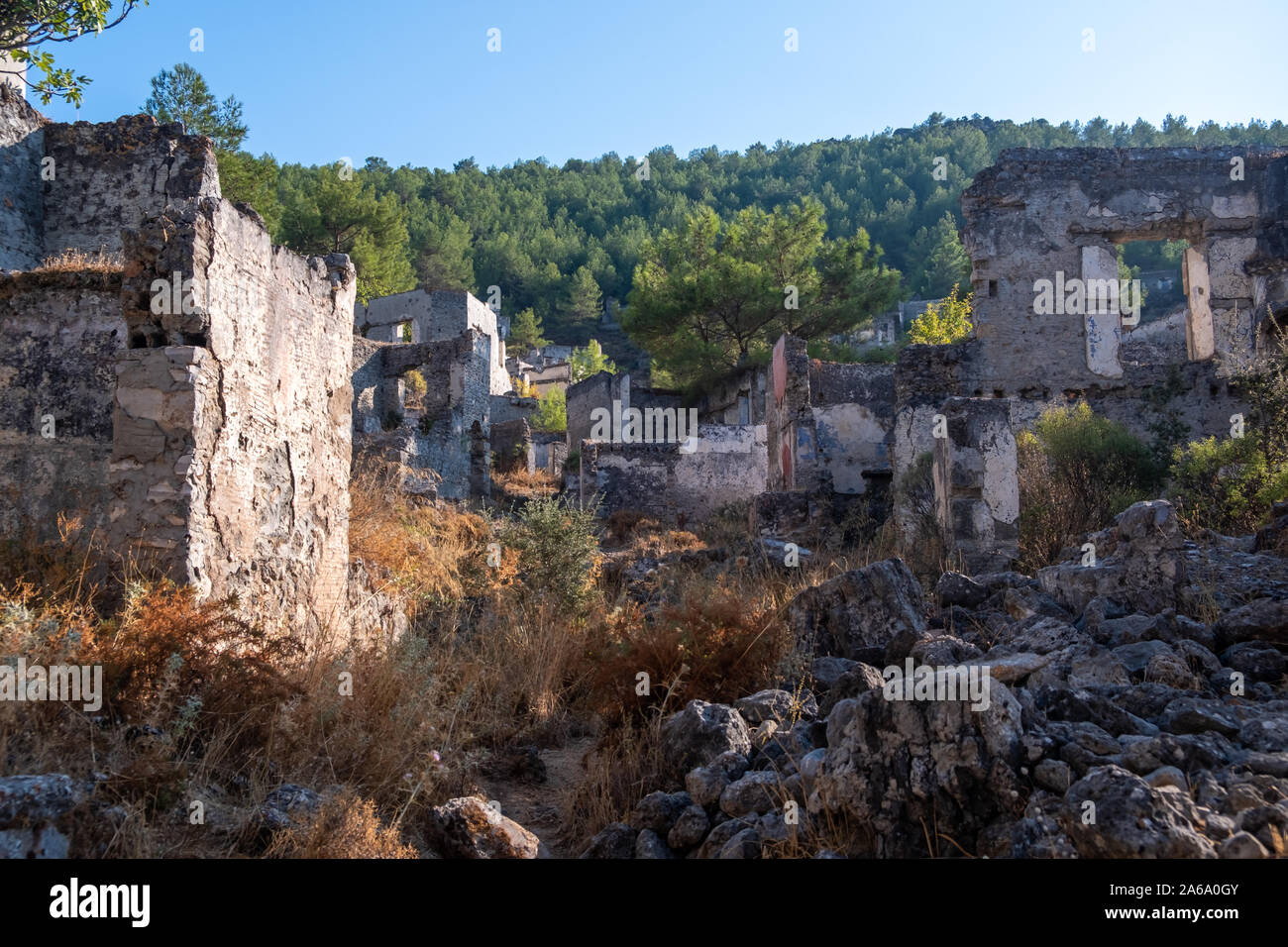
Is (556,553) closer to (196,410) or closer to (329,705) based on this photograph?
(196,410)

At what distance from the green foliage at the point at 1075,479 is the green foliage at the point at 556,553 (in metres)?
4.39

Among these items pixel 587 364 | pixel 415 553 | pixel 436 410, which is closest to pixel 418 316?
pixel 587 364

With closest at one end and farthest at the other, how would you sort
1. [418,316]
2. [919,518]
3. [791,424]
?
[919,518] → [791,424] → [418,316]

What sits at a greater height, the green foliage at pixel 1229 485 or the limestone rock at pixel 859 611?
the green foliage at pixel 1229 485

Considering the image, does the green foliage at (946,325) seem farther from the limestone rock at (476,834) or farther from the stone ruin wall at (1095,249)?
the limestone rock at (476,834)

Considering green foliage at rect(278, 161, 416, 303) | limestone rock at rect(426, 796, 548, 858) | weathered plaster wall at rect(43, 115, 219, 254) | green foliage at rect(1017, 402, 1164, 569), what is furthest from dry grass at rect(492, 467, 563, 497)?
limestone rock at rect(426, 796, 548, 858)

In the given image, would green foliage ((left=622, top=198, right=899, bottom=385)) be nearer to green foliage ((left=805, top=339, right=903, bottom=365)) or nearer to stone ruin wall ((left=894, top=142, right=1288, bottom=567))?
green foliage ((left=805, top=339, right=903, bottom=365))

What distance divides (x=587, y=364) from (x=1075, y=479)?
3499cm

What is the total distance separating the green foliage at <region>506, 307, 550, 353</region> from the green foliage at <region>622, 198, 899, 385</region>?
19802mm

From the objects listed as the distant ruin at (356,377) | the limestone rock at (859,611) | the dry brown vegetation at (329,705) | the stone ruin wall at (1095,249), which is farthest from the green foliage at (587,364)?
the dry brown vegetation at (329,705)

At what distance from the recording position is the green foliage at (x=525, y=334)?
51969 mm

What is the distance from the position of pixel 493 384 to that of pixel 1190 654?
3195cm

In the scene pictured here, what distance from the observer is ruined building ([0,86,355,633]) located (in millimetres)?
5840

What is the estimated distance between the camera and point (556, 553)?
384 inches
